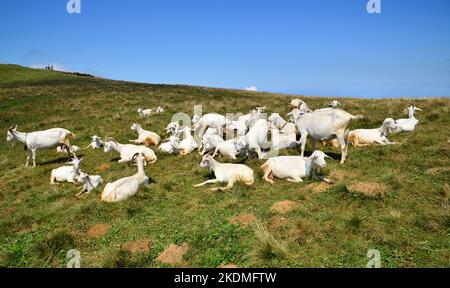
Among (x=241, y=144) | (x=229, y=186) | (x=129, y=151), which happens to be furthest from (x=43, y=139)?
(x=229, y=186)

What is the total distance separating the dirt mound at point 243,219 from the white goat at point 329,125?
503 centimetres

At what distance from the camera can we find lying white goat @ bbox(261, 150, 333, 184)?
37.1 ft

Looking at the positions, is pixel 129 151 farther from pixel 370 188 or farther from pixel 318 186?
pixel 370 188

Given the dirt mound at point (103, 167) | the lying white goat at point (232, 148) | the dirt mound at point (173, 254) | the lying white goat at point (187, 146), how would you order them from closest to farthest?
the dirt mound at point (173, 254), the lying white goat at point (232, 148), the dirt mound at point (103, 167), the lying white goat at point (187, 146)

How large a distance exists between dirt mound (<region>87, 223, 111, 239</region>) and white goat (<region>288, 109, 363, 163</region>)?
723 centimetres

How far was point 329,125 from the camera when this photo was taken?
13.0 metres

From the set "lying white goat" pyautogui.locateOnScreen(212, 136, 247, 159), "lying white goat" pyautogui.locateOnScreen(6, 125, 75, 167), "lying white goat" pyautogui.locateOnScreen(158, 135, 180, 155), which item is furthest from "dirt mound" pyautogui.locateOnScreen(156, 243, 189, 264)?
"lying white goat" pyautogui.locateOnScreen(6, 125, 75, 167)

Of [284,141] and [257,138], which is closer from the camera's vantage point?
[257,138]

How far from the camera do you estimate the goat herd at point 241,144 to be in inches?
458

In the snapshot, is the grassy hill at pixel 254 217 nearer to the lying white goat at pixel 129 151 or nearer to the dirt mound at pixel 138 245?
the dirt mound at pixel 138 245

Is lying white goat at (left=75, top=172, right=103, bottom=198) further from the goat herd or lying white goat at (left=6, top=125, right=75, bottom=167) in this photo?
lying white goat at (left=6, top=125, right=75, bottom=167)

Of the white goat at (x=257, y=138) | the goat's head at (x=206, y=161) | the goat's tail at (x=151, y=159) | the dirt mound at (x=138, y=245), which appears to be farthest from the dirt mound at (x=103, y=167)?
the dirt mound at (x=138, y=245)

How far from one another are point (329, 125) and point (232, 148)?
4.12m

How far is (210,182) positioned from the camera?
12273mm
